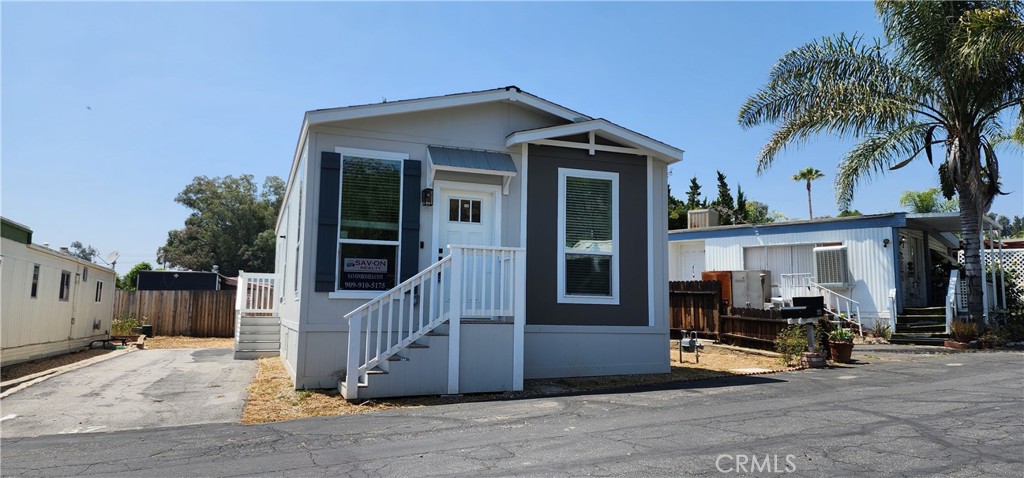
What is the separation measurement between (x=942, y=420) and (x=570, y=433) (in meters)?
3.36

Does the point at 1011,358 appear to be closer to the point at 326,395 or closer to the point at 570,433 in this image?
the point at 570,433

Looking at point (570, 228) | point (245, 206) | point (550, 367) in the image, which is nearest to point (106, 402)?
point (550, 367)

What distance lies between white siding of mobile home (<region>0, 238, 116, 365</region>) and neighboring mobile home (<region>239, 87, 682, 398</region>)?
4896 mm

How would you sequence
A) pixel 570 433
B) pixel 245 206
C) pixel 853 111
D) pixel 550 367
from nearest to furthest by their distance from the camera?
pixel 570 433 < pixel 550 367 < pixel 853 111 < pixel 245 206

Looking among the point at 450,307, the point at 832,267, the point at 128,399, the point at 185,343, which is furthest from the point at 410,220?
the point at 832,267

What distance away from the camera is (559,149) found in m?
9.55

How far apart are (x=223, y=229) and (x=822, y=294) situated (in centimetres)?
4085

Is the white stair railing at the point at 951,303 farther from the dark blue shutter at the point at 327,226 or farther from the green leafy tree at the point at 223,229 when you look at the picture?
the green leafy tree at the point at 223,229

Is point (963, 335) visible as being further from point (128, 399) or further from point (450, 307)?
point (128, 399)

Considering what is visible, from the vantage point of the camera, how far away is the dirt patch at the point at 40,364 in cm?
1002

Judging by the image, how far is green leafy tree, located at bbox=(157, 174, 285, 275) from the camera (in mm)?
44594

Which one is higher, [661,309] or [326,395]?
[661,309]

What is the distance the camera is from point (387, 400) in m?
7.27

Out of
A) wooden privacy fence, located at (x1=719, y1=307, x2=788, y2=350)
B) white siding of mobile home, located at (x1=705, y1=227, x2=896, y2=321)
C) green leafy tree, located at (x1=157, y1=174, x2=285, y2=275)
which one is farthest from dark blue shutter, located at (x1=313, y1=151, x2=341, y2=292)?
green leafy tree, located at (x1=157, y1=174, x2=285, y2=275)
